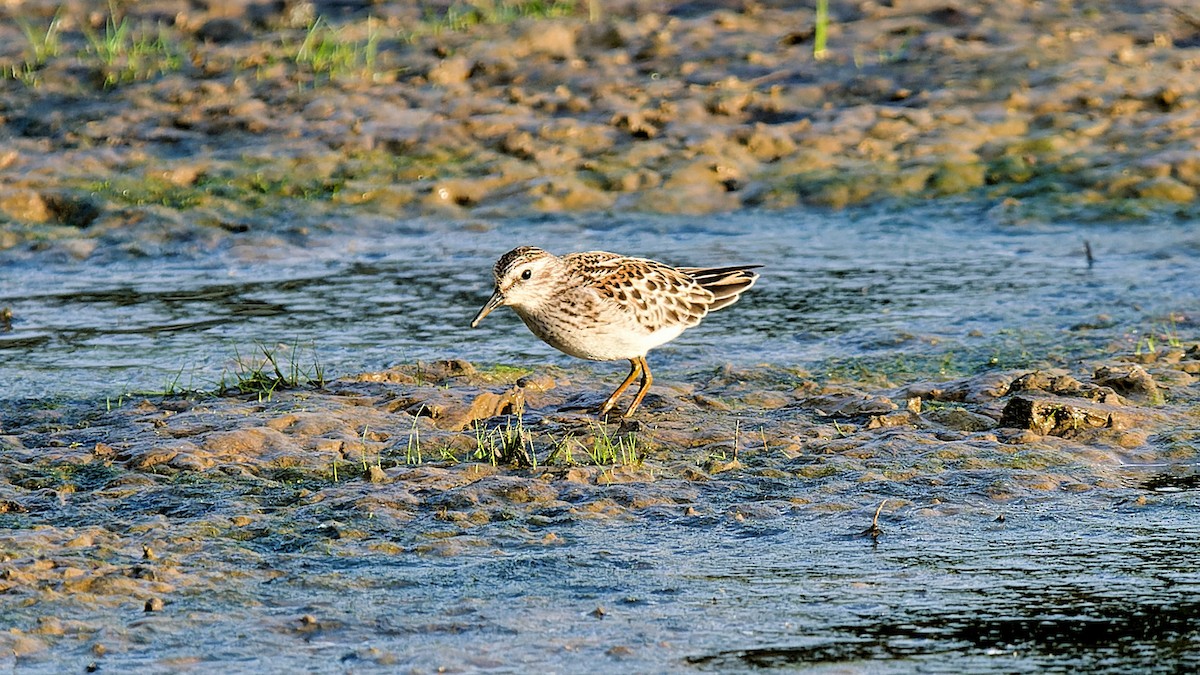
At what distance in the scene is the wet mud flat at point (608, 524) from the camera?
5043 mm

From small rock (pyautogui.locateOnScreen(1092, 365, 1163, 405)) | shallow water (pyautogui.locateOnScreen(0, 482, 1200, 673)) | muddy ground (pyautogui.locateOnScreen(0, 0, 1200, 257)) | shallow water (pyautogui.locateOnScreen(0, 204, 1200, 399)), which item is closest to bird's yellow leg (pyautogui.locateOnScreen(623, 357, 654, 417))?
shallow water (pyautogui.locateOnScreen(0, 204, 1200, 399))

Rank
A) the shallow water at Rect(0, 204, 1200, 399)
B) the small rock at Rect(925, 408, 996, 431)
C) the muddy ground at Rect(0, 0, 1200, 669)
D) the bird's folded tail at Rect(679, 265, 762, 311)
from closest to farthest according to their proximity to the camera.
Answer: the muddy ground at Rect(0, 0, 1200, 669) < the small rock at Rect(925, 408, 996, 431) < the bird's folded tail at Rect(679, 265, 762, 311) < the shallow water at Rect(0, 204, 1200, 399)

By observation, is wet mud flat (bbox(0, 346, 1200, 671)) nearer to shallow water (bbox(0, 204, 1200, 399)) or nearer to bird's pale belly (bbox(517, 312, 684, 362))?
bird's pale belly (bbox(517, 312, 684, 362))

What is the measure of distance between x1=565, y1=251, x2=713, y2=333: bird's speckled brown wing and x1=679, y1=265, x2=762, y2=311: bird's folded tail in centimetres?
6

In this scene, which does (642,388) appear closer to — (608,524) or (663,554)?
(608,524)

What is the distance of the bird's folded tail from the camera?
8.80 metres

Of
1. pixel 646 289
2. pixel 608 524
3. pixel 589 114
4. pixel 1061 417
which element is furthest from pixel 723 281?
pixel 589 114

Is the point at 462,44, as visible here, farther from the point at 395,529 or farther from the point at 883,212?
the point at 395,529

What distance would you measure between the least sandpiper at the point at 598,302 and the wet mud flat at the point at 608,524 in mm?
313

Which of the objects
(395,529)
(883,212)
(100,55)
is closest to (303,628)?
(395,529)

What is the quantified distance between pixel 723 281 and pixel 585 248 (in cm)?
320

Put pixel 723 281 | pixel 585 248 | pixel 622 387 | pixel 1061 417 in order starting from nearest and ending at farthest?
1. pixel 1061 417
2. pixel 622 387
3. pixel 723 281
4. pixel 585 248

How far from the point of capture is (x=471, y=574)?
18.6 ft

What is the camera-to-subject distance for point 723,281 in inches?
349
